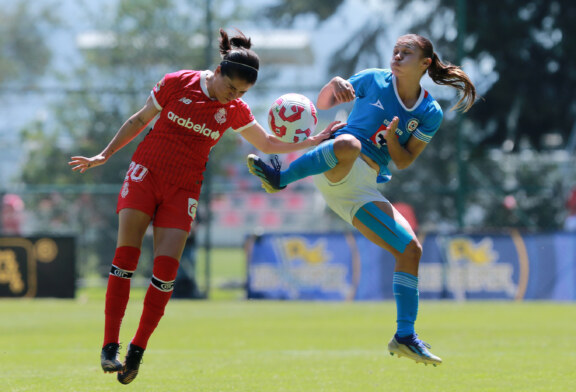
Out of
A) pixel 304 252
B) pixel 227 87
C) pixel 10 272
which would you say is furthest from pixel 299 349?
pixel 10 272

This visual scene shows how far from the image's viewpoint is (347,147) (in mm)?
6020

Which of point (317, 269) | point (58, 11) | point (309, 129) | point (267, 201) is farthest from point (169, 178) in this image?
point (58, 11)

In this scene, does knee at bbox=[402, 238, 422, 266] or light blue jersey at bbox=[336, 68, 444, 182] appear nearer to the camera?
knee at bbox=[402, 238, 422, 266]

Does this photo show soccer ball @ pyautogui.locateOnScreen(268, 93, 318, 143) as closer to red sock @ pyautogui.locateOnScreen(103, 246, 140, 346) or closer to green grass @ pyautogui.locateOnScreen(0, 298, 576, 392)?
red sock @ pyautogui.locateOnScreen(103, 246, 140, 346)

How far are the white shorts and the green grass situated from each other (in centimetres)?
130

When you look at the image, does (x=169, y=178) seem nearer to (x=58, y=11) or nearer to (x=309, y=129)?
(x=309, y=129)

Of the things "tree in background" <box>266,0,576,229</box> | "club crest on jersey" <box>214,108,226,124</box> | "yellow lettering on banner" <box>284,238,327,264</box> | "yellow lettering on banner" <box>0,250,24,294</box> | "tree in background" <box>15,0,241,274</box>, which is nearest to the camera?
"club crest on jersey" <box>214,108,226,124</box>

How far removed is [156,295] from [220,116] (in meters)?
1.32

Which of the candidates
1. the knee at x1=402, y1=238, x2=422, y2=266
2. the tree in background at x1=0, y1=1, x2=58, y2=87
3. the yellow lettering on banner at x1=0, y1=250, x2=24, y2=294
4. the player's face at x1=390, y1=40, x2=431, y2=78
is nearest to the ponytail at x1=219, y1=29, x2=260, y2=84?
the player's face at x1=390, y1=40, x2=431, y2=78

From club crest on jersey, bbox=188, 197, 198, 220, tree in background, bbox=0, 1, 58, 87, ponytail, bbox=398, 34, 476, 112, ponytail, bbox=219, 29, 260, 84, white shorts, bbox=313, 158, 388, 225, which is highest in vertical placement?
tree in background, bbox=0, 1, 58, 87

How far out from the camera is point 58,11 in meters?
27.9

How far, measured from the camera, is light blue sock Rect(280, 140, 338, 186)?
6074 millimetres

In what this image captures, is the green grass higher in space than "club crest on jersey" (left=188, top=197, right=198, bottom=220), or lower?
lower

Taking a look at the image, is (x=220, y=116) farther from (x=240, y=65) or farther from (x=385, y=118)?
(x=385, y=118)
